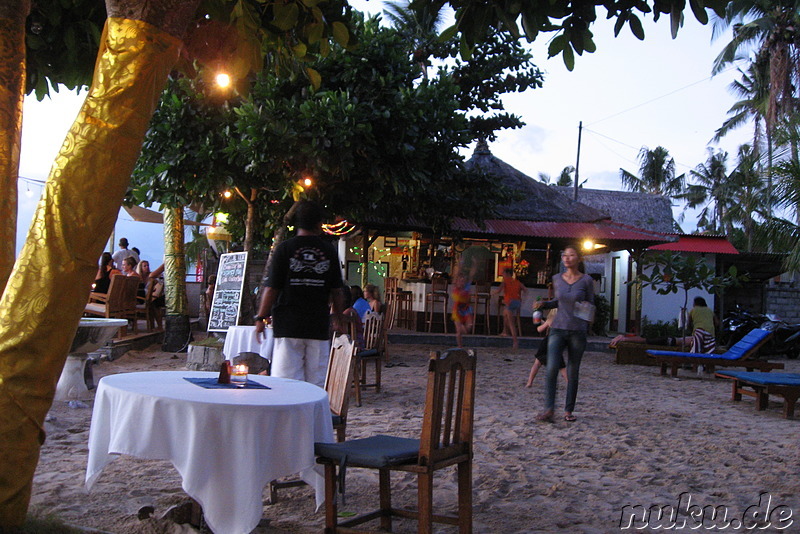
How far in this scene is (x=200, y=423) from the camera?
3.13 metres

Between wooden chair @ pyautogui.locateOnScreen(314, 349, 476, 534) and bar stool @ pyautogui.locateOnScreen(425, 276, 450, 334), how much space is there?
1270 cm

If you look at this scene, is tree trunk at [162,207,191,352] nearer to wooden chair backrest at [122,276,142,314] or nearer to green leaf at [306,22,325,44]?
wooden chair backrest at [122,276,142,314]

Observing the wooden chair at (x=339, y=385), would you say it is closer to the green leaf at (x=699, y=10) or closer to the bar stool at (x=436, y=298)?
the green leaf at (x=699, y=10)

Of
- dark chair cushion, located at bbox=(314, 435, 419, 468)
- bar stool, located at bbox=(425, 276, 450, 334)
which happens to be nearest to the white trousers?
dark chair cushion, located at bbox=(314, 435, 419, 468)

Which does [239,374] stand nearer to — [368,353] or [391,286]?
[368,353]

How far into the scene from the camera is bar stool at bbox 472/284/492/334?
17.0 m

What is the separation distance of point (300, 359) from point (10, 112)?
7.55 feet

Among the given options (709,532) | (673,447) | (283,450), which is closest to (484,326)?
(673,447)

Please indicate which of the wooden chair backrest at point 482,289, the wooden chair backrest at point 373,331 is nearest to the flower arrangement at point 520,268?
the wooden chair backrest at point 482,289

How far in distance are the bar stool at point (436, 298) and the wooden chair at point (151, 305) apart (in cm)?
595

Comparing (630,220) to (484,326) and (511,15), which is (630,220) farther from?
(511,15)

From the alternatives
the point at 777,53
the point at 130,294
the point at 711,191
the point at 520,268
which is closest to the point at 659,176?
the point at 711,191

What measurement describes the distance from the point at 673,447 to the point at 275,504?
379cm

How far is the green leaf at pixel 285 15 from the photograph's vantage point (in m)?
3.71
